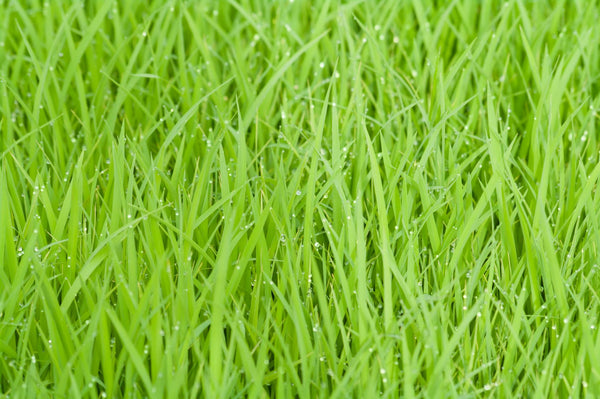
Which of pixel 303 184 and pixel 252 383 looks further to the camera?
pixel 303 184

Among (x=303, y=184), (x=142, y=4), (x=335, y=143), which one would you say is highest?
(x=142, y=4)

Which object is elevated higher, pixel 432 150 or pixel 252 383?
pixel 432 150

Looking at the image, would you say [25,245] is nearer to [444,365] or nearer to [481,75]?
[444,365]

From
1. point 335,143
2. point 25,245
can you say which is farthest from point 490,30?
point 25,245

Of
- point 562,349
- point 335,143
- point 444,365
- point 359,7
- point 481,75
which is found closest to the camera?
point 444,365

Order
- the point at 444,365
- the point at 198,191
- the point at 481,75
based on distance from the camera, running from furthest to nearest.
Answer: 1. the point at 481,75
2. the point at 198,191
3. the point at 444,365

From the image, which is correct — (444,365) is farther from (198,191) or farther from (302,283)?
(198,191)
